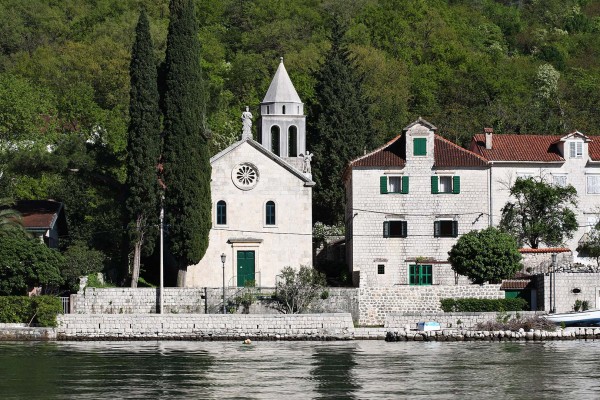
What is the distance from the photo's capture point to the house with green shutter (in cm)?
7169

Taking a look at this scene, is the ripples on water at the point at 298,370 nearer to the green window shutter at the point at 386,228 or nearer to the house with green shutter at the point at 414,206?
the house with green shutter at the point at 414,206

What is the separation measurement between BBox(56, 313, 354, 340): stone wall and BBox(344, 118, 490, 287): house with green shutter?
26.4 ft

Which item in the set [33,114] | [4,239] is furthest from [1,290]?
[33,114]

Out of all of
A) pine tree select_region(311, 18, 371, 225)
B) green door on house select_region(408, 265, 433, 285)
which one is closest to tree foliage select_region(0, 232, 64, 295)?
green door on house select_region(408, 265, 433, 285)

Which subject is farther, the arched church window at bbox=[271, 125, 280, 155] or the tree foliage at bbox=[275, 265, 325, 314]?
the arched church window at bbox=[271, 125, 280, 155]

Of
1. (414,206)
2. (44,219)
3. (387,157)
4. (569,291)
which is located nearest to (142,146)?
(44,219)

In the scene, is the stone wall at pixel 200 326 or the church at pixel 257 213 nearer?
the stone wall at pixel 200 326

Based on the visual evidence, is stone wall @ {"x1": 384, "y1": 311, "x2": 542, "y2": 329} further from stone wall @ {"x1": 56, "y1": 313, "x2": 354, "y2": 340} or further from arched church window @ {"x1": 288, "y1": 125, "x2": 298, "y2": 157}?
arched church window @ {"x1": 288, "y1": 125, "x2": 298, "y2": 157}

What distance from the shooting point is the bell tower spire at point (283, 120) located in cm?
7812

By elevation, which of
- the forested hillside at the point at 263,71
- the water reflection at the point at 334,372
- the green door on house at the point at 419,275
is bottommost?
the water reflection at the point at 334,372

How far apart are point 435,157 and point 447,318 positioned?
1046 cm

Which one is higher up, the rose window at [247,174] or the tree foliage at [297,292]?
the rose window at [247,174]

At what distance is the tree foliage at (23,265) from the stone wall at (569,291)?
70.2ft

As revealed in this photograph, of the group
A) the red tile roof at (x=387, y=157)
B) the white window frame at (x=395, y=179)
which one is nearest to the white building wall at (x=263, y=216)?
the red tile roof at (x=387, y=157)
